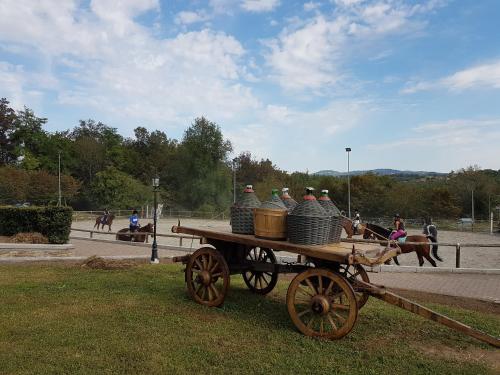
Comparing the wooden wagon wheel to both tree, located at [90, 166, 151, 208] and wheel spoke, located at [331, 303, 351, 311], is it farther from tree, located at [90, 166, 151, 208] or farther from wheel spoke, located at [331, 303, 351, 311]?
tree, located at [90, 166, 151, 208]

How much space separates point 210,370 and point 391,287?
6370 mm

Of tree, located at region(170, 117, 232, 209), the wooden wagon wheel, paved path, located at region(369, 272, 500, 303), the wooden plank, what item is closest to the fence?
tree, located at region(170, 117, 232, 209)

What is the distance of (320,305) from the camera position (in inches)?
210

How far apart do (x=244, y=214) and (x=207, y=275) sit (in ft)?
3.79

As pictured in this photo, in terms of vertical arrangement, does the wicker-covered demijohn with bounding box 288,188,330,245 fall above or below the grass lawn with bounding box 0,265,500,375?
above

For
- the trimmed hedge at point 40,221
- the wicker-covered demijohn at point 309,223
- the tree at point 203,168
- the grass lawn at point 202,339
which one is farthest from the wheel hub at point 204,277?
the tree at point 203,168

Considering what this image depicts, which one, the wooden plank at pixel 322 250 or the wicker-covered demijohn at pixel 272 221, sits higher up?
the wicker-covered demijohn at pixel 272 221

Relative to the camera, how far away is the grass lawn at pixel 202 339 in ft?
14.9

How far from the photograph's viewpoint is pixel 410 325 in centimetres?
617

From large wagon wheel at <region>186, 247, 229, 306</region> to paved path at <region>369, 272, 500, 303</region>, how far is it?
499 cm

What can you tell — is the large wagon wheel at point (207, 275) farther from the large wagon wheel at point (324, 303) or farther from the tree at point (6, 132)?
the tree at point (6, 132)

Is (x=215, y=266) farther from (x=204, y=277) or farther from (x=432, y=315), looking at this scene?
(x=432, y=315)

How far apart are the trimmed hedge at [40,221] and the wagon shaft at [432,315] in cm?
1302

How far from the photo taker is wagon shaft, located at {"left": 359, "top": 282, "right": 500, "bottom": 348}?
16.1 feet
